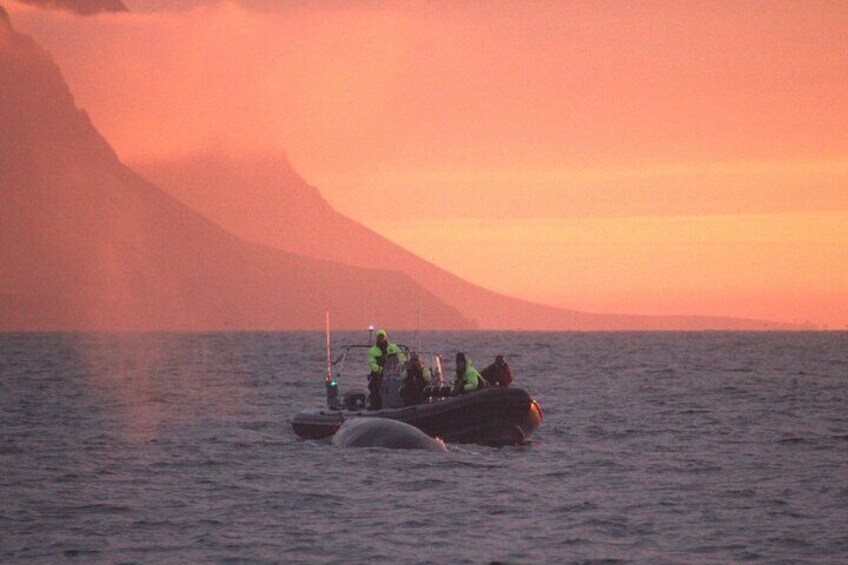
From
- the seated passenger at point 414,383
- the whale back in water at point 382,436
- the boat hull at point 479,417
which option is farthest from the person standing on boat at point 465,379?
the whale back in water at point 382,436

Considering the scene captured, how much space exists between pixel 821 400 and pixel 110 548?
39515 mm

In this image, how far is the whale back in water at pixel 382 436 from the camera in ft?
100

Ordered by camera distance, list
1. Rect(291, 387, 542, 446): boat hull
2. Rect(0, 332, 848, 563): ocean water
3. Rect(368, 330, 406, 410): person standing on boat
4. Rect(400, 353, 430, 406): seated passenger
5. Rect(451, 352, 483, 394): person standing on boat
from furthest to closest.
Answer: Rect(368, 330, 406, 410): person standing on boat, Rect(400, 353, 430, 406): seated passenger, Rect(451, 352, 483, 394): person standing on boat, Rect(291, 387, 542, 446): boat hull, Rect(0, 332, 848, 563): ocean water

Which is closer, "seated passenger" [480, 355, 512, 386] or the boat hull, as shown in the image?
→ the boat hull

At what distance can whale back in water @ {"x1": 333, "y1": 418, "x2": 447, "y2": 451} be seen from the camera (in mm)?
30625

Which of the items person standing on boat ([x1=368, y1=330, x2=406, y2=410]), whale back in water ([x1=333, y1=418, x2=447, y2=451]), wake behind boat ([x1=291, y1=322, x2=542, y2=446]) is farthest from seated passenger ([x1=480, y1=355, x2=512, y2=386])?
whale back in water ([x1=333, y1=418, x2=447, y2=451])

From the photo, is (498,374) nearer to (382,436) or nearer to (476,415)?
(476,415)

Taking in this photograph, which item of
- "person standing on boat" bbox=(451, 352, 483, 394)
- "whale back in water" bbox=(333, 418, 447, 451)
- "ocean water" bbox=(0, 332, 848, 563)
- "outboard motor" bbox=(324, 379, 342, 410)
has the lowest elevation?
"ocean water" bbox=(0, 332, 848, 563)

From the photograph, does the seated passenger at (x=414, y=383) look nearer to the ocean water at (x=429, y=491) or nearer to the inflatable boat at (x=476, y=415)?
the inflatable boat at (x=476, y=415)

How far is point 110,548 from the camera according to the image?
19.7m

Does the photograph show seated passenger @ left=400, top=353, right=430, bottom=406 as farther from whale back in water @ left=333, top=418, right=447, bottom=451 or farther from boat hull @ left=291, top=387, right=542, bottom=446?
whale back in water @ left=333, top=418, right=447, bottom=451

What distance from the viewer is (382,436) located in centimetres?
3125

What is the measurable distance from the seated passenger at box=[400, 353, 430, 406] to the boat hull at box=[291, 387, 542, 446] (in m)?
0.50

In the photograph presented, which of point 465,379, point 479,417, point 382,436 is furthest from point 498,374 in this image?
point 382,436
